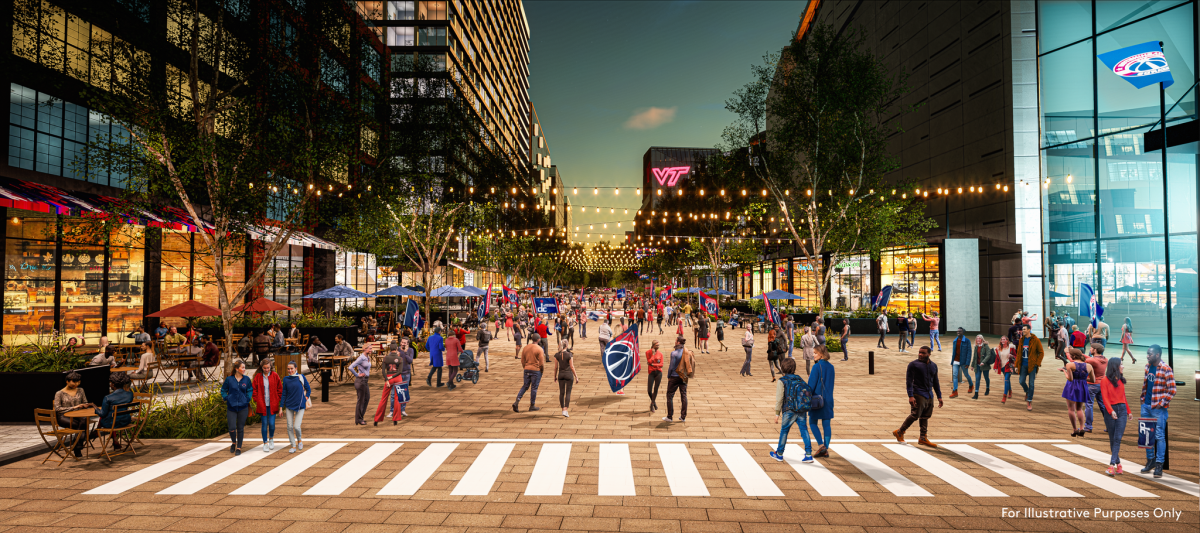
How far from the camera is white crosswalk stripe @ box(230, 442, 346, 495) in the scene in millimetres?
6996

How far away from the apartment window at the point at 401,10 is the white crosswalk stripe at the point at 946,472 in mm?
59673

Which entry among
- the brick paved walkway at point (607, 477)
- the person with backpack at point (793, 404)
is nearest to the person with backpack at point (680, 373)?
A: the brick paved walkway at point (607, 477)

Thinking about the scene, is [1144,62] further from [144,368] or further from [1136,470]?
[144,368]

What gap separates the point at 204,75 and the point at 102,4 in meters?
12.5

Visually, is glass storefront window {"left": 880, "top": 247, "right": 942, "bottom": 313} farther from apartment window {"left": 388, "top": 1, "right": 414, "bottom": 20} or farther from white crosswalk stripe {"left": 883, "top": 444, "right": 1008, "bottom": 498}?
apartment window {"left": 388, "top": 1, "right": 414, "bottom": 20}

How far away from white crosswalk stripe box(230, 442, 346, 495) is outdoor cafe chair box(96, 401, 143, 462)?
2967 millimetres

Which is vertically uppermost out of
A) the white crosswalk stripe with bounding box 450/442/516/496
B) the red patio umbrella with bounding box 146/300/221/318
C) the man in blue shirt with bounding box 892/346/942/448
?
the red patio umbrella with bounding box 146/300/221/318

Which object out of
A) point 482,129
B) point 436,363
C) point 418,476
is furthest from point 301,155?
point 482,129

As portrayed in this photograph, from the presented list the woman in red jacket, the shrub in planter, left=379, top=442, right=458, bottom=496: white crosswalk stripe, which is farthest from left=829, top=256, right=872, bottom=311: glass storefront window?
the shrub in planter

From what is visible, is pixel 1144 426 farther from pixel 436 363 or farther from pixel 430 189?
pixel 430 189

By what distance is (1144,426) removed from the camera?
7.57 metres

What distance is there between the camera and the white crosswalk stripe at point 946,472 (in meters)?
6.92

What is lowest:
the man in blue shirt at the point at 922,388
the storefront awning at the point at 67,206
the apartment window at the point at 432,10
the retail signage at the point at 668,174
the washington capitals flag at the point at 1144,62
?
the man in blue shirt at the point at 922,388

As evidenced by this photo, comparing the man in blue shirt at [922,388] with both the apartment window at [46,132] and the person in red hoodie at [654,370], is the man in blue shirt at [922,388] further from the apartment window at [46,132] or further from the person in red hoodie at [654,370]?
the apartment window at [46,132]
